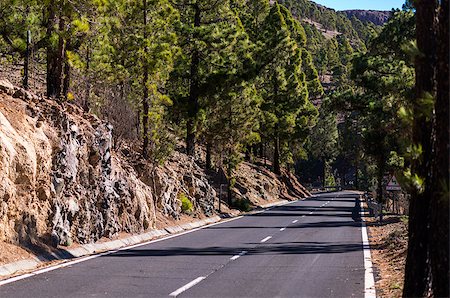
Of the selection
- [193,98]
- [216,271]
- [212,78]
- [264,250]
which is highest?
[212,78]

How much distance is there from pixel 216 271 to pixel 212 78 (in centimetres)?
2441

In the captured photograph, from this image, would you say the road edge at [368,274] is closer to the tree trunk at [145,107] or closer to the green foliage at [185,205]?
the green foliage at [185,205]

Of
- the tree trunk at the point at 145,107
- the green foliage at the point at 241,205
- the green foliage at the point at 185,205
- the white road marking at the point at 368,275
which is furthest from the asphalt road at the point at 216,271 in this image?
the green foliage at the point at 241,205

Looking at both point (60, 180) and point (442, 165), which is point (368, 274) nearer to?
point (442, 165)

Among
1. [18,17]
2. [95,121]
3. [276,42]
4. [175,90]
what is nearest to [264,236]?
[95,121]

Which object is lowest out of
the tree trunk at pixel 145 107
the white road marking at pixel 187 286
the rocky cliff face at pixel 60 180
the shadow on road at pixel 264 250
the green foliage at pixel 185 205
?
the shadow on road at pixel 264 250

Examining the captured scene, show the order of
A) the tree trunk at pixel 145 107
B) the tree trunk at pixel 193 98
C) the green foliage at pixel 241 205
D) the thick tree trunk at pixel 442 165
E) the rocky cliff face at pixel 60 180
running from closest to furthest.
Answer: the thick tree trunk at pixel 442 165 → the rocky cliff face at pixel 60 180 → the tree trunk at pixel 145 107 → the tree trunk at pixel 193 98 → the green foliage at pixel 241 205

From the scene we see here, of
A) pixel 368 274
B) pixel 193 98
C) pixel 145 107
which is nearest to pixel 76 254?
pixel 368 274

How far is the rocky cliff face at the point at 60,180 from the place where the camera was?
13805 millimetres

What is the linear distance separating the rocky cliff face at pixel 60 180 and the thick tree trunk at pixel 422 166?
921cm

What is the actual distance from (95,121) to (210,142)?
2114 centimetres

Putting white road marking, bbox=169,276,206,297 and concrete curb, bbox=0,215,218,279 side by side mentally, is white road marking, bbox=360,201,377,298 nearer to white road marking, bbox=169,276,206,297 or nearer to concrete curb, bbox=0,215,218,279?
white road marking, bbox=169,276,206,297

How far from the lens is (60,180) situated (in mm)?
15734

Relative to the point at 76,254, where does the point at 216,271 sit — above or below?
below
